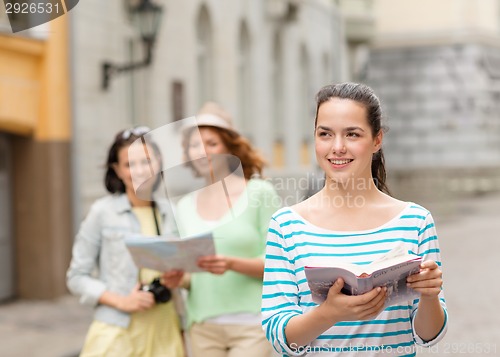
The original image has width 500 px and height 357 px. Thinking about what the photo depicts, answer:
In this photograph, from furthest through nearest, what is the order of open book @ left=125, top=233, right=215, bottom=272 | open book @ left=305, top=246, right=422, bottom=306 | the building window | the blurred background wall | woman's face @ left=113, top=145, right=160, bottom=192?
the building window → the blurred background wall → woman's face @ left=113, top=145, right=160, bottom=192 → open book @ left=125, top=233, right=215, bottom=272 → open book @ left=305, top=246, right=422, bottom=306

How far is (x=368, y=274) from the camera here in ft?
7.34

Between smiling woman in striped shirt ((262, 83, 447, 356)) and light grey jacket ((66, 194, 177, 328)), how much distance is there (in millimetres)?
1734

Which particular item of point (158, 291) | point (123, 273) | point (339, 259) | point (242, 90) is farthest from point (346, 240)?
point (242, 90)

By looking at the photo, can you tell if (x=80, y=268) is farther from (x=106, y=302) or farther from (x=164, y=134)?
(x=164, y=134)

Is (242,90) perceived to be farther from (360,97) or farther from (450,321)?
(360,97)

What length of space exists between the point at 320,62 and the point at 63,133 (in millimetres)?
13234

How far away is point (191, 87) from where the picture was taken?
14.8 meters

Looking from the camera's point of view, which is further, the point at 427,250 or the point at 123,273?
the point at 123,273

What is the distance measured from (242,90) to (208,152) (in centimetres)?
1392

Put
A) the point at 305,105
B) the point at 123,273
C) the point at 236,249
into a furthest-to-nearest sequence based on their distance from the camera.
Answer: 1. the point at 305,105
2. the point at 123,273
3. the point at 236,249

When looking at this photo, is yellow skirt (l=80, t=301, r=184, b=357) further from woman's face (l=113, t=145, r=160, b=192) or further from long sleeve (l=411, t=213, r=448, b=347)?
long sleeve (l=411, t=213, r=448, b=347)

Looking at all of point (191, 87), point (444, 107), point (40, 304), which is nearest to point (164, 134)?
point (40, 304)

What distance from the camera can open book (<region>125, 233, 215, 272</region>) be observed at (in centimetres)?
377

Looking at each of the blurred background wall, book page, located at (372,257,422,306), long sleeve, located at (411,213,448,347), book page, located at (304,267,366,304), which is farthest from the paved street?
book page, located at (304,267,366,304)
